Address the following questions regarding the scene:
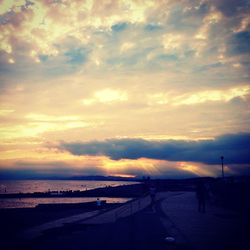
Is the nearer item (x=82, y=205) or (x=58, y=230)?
(x=58, y=230)

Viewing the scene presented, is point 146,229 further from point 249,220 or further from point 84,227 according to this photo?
point 249,220

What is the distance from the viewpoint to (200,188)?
18.8m

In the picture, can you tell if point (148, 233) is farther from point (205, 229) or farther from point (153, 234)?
point (205, 229)

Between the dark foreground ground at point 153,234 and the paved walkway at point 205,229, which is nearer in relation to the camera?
the paved walkway at point 205,229

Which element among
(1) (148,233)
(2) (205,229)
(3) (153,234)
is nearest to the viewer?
(3) (153,234)

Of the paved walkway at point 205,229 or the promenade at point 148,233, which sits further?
the promenade at point 148,233

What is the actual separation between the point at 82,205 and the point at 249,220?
21.5 meters

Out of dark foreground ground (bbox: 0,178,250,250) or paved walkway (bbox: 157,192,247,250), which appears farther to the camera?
dark foreground ground (bbox: 0,178,250,250)

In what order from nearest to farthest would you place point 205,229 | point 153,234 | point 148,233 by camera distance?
point 153,234 → point 148,233 → point 205,229

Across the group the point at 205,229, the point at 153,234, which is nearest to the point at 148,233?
the point at 153,234

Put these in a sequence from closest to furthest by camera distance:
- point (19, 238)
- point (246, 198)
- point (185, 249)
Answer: point (185, 249) → point (19, 238) → point (246, 198)

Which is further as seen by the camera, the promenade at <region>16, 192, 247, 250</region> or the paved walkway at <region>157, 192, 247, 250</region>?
the promenade at <region>16, 192, 247, 250</region>

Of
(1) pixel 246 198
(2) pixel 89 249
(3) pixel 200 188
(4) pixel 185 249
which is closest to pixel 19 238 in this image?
(2) pixel 89 249

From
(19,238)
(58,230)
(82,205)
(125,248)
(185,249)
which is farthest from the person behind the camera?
(82,205)
